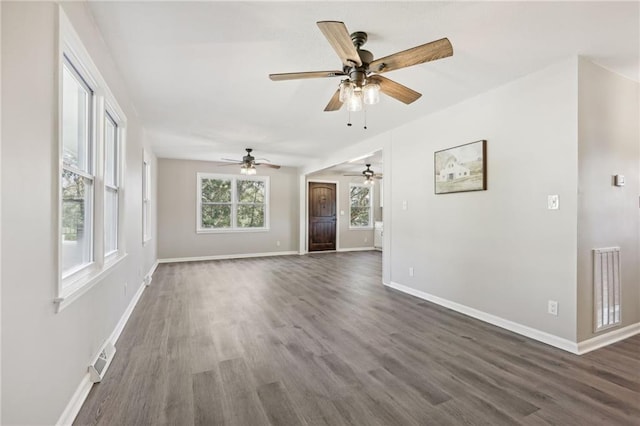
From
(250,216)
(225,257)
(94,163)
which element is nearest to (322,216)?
(250,216)

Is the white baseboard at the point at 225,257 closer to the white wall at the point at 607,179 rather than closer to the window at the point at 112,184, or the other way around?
the window at the point at 112,184

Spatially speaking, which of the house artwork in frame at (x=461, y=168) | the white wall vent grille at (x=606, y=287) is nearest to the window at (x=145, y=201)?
the house artwork in frame at (x=461, y=168)

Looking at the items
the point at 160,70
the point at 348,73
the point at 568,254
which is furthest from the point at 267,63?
the point at 568,254

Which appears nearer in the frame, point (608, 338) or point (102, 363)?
point (102, 363)

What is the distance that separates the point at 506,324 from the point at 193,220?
675 centimetres

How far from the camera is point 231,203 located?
7.87m

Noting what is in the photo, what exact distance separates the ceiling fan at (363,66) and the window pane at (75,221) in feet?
5.00

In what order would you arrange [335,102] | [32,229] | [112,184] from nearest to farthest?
[32,229], [335,102], [112,184]

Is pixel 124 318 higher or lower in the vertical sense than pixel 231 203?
lower

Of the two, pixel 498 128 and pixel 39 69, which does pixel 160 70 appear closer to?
pixel 39 69

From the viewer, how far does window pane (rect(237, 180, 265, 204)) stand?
8.00 m

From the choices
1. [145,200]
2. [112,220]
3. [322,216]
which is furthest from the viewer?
[322,216]

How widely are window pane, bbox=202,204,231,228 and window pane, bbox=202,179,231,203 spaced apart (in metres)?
0.15

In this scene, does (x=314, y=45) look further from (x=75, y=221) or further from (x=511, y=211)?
(x=511, y=211)
